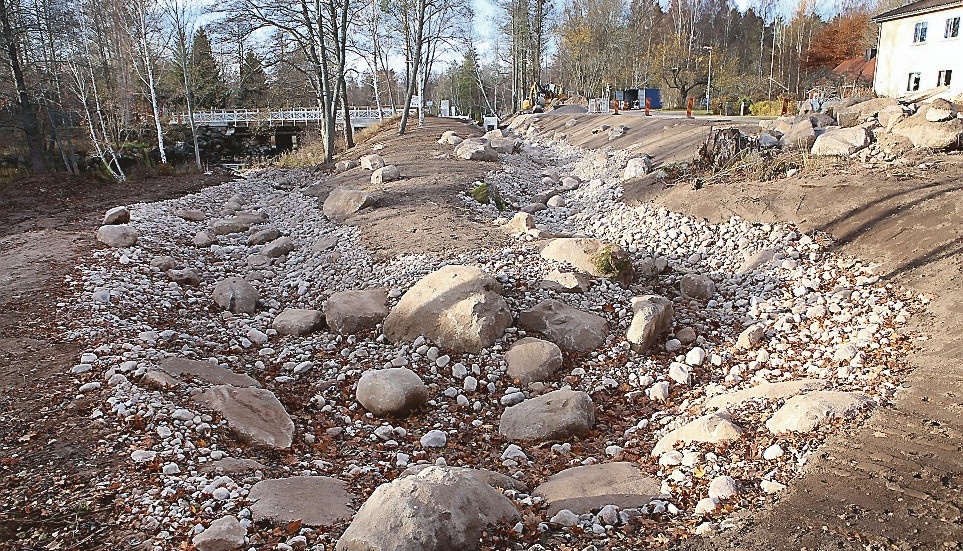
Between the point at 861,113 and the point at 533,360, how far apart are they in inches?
454

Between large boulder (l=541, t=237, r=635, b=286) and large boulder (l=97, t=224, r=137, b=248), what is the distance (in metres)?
6.37

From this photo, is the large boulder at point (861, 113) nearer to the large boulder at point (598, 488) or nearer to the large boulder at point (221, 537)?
the large boulder at point (598, 488)

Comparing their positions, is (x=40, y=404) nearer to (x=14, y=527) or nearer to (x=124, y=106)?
(x=14, y=527)

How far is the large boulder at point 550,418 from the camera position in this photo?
5375mm

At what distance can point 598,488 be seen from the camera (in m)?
4.29

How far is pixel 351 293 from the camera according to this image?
305 inches

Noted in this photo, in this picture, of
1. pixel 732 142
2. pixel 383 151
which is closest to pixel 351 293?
pixel 732 142

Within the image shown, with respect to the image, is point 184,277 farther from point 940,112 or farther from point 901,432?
point 940,112

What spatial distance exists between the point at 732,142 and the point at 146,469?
10989 mm

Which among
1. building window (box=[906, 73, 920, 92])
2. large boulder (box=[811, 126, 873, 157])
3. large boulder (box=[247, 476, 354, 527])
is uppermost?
building window (box=[906, 73, 920, 92])

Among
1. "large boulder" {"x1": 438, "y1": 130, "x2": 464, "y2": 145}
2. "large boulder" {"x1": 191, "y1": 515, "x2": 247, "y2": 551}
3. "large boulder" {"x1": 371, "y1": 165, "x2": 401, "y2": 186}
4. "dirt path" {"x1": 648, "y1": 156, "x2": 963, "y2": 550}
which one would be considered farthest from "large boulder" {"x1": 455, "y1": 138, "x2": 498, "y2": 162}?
"large boulder" {"x1": 191, "y1": 515, "x2": 247, "y2": 551}

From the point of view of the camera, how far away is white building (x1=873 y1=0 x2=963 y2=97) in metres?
22.9

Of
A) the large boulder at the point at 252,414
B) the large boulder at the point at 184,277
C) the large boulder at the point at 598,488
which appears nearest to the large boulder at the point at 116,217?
the large boulder at the point at 184,277

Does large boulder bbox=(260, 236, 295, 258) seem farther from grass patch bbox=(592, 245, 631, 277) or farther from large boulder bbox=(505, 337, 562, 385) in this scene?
large boulder bbox=(505, 337, 562, 385)
